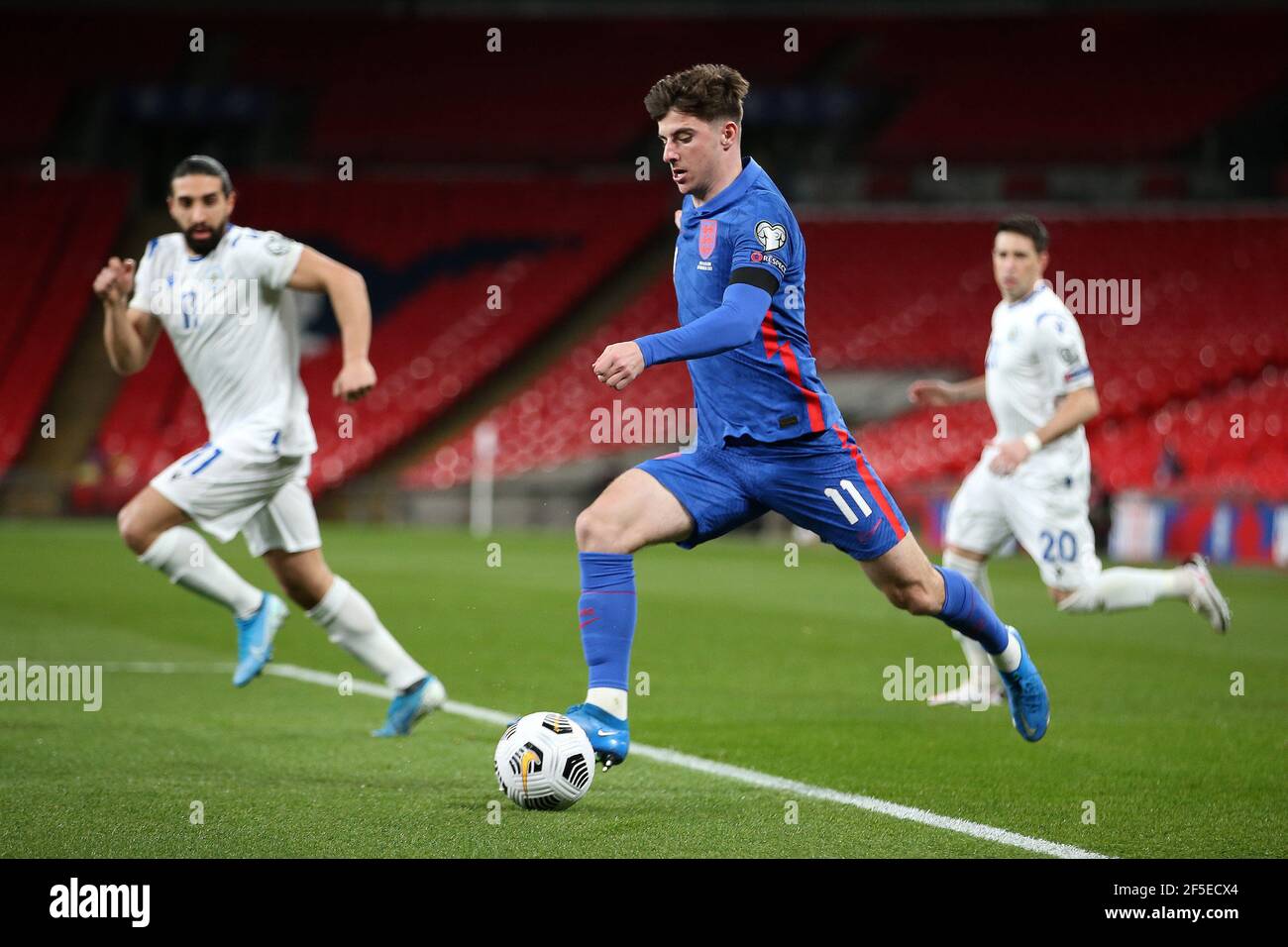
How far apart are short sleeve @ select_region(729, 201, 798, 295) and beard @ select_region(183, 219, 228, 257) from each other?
277 cm

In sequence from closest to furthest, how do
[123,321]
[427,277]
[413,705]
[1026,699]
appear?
[1026,699], [413,705], [123,321], [427,277]

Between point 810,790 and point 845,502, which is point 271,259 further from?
point 810,790

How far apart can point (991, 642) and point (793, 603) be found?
8207 millimetres

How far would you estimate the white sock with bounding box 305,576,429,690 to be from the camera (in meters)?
6.71

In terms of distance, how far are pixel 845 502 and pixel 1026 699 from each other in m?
1.32

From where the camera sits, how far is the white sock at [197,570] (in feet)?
22.4

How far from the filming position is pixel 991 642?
6.03m

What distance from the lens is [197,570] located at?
276 inches

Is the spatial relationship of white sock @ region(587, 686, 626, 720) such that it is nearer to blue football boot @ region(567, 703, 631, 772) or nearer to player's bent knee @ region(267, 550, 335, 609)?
blue football boot @ region(567, 703, 631, 772)

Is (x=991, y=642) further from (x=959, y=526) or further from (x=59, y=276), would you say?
(x=59, y=276)

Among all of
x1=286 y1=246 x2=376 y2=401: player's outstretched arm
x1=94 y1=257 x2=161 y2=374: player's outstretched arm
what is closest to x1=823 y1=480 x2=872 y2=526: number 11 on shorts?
x1=286 y1=246 x2=376 y2=401: player's outstretched arm

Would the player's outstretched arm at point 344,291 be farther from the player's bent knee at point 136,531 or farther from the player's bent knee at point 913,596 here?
the player's bent knee at point 913,596

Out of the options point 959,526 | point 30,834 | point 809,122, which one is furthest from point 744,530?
point 30,834

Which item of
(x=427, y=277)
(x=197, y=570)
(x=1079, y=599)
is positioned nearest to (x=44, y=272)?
(x=427, y=277)
